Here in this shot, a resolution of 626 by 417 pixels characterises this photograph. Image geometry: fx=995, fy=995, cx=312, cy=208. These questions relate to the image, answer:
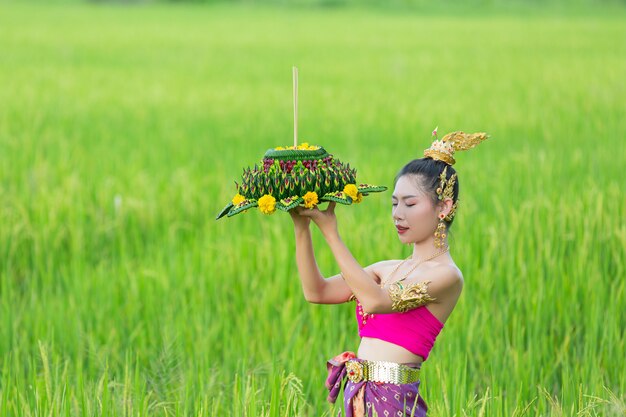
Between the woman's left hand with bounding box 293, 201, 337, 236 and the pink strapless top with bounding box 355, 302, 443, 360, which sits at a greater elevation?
the woman's left hand with bounding box 293, 201, 337, 236

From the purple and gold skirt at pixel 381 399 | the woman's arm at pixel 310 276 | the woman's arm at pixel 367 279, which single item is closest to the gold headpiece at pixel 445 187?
the woman's arm at pixel 367 279

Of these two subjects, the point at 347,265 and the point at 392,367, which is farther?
the point at 392,367

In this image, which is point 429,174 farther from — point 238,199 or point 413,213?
point 238,199

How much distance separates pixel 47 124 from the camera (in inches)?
302

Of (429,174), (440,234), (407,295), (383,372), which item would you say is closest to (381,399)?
(383,372)

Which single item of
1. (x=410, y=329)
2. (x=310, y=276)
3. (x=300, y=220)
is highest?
(x=300, y=220)

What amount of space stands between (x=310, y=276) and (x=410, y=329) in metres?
0.23

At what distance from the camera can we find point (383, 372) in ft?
6.41

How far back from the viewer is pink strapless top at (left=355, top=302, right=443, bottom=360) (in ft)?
6.44

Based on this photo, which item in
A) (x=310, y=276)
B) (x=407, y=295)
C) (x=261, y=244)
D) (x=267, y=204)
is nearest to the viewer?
(x=267, y=204)

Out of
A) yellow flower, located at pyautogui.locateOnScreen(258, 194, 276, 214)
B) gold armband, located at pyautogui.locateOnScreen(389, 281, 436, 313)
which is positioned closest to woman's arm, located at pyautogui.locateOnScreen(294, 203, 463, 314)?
gold armband, located at pyautogui.locateOnScreen(389, 281, 436, 313)

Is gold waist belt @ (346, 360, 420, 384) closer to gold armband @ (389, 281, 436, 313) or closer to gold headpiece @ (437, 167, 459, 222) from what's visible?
gold armband @ (389, 281, 436, 313)

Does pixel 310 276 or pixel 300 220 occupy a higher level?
pixel 300 220

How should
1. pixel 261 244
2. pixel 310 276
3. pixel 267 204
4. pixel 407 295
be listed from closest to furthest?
1. pixel 267 204
2. pixel 407 295
3. pixel 310 276
4. pixel 261 244
